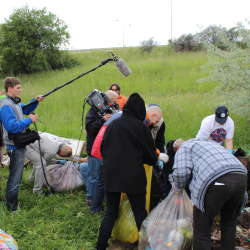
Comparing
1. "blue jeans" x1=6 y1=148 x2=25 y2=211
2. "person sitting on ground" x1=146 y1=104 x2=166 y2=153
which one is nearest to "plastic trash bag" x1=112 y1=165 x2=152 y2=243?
"person sitting on ground" x1=146 y1=104 x2=166 y2=153

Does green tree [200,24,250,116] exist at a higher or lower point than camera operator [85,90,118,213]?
higher

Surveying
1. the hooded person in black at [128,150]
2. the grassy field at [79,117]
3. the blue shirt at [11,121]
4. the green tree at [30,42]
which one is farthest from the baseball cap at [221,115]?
the green tree at [30,42]

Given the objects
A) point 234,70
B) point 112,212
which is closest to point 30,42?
point 234,70

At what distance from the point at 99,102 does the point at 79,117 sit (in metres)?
5.80

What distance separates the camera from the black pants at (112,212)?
10.6ft

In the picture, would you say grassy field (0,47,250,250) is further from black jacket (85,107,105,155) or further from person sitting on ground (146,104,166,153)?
person sitting on ground (146,104,166,153)

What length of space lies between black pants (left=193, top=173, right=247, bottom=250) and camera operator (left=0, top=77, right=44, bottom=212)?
2.16 meters

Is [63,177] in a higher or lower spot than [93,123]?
lower

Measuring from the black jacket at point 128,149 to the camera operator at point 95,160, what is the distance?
0.78 meters

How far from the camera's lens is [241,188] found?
2680mm

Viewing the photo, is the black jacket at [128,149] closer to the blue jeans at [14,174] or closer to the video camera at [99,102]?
Answer: the video camera at [99,102]

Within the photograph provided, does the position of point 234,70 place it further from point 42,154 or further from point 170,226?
point 170,226

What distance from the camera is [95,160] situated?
3973 millimetres

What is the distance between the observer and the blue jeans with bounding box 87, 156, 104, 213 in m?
3.99
